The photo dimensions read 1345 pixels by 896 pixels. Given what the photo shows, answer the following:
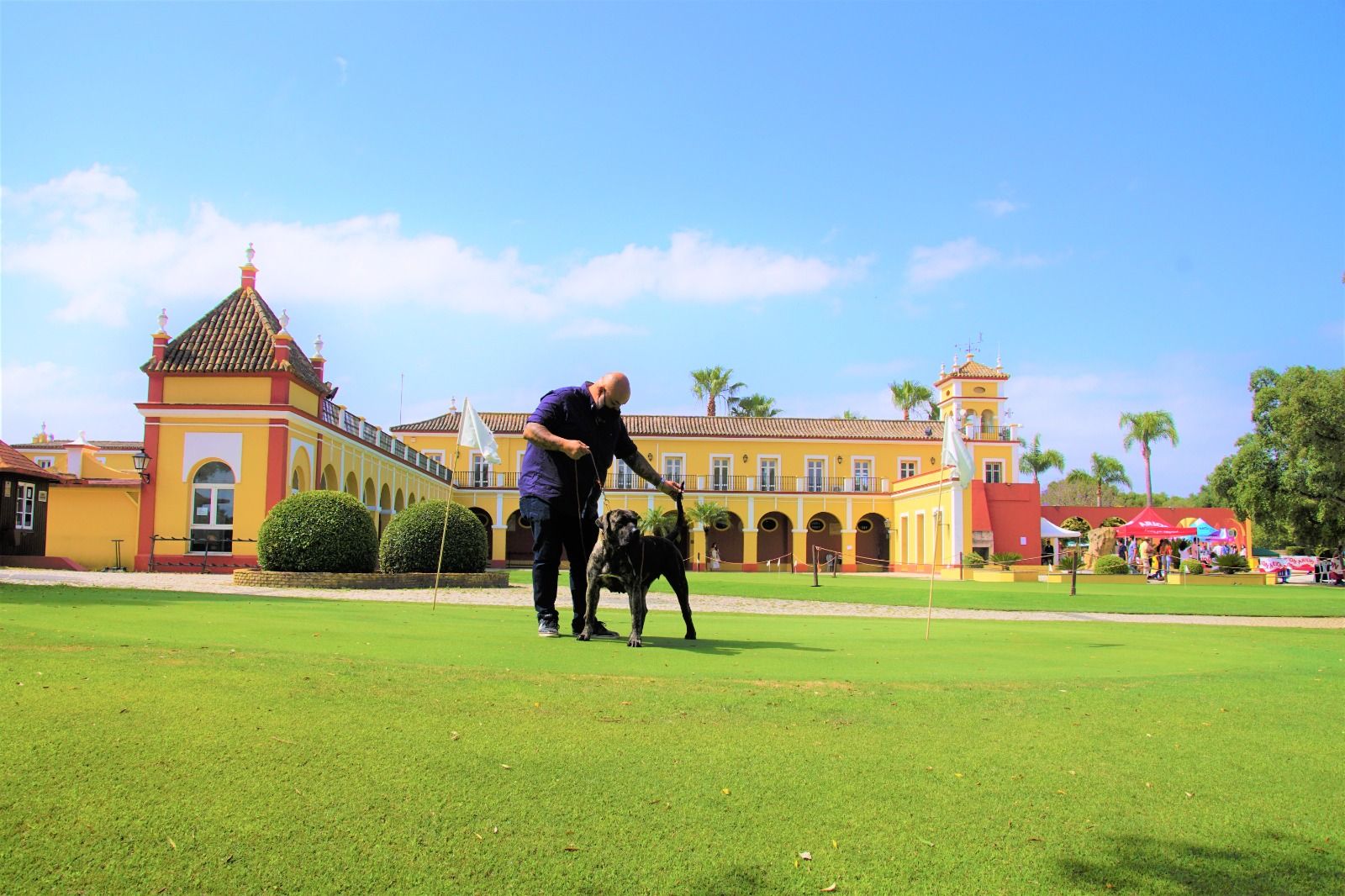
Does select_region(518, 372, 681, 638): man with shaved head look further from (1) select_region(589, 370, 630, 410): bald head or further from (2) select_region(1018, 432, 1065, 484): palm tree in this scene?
(2) select_region(1018, 432, 1065, 484): palm tree

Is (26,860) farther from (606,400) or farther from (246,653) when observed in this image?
(606,400)

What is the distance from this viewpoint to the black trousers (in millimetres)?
6531

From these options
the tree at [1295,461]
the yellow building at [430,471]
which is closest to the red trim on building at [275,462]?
the yellow building at [430,471]

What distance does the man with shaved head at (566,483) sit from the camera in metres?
6.54

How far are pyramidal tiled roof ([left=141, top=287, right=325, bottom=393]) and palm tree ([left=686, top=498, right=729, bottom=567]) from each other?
91.7ft

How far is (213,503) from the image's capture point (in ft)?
92.5

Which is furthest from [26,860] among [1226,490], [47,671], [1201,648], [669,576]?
[1226,490]

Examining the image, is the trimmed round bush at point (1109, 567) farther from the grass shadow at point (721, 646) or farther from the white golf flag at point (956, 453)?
the grass shadow at point (721, 646)

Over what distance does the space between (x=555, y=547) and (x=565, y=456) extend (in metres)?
0.64

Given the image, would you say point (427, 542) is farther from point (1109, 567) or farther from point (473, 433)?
point (1109, 567)

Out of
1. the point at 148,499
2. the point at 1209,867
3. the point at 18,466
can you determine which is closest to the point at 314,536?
the point at 148,499

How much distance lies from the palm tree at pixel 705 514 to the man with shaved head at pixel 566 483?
46056 mm

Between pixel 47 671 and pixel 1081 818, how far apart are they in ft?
12.1

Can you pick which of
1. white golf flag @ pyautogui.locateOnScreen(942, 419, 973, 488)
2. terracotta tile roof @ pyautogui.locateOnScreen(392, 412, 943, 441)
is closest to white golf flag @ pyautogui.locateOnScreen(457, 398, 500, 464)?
white golf flag @ pyautogui.locateOnScreen(942, 419, 973, 488)
